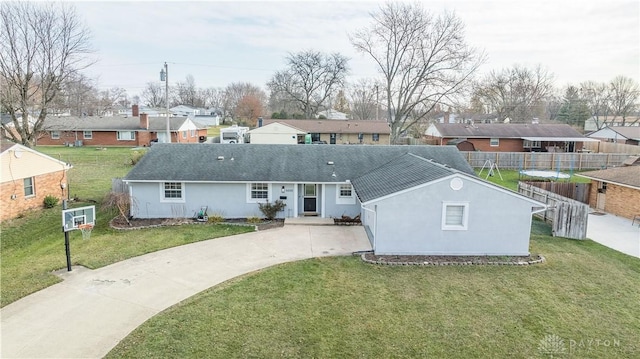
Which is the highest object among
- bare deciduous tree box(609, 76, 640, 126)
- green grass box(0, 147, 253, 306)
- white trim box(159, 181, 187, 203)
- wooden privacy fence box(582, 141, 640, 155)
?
bare deciduous tree box(609, 76, 640, 126)

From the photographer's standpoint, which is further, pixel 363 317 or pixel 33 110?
pixel 33 110

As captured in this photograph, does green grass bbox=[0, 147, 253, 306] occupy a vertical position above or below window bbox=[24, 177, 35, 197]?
below

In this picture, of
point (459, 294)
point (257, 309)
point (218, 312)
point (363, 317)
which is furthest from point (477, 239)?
point (218, 312)

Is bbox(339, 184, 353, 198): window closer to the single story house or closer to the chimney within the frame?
the single story house

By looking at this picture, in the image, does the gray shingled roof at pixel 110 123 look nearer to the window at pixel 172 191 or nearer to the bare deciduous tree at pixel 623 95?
the window at pixel 172 191

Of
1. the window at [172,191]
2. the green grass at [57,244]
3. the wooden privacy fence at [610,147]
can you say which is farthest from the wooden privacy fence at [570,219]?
the wooden privacy fence at [610,147]

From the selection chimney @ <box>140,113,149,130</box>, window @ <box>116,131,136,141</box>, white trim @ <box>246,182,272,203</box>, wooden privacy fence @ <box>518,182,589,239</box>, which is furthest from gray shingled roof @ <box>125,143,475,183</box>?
window @ <box>116,131,136,141</box>

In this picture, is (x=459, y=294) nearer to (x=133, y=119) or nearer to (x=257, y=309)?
(x=257, y=309)
